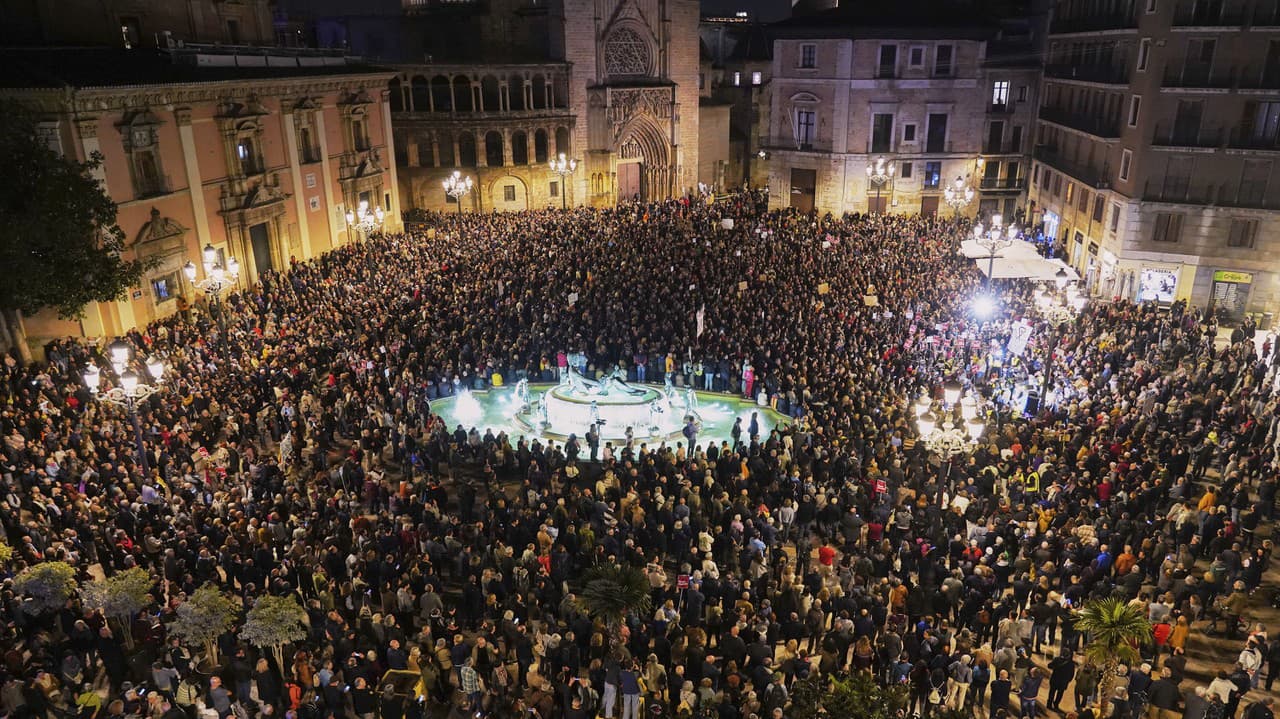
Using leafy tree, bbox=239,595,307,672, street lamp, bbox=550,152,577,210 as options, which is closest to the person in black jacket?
leafy tree, bbox=239,595,307,672

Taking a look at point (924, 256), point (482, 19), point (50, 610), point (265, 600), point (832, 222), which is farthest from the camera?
point (482, 19)

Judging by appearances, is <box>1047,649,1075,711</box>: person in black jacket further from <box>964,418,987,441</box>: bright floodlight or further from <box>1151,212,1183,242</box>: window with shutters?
<box>1151,212,1183,242</box>: window with shutters

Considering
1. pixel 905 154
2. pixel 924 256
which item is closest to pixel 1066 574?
pixel 924 256

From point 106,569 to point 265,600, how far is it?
4.86m

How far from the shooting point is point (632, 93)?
5131 cm

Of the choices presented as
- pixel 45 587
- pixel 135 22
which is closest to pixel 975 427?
pixel 45 587

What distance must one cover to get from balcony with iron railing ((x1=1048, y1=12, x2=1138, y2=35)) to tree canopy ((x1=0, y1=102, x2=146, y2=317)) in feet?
113

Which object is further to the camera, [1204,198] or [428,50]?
[428,50]

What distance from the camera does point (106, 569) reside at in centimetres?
1492

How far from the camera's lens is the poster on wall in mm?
31677

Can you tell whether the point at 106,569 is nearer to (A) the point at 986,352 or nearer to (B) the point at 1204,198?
(A) the point at 986,352

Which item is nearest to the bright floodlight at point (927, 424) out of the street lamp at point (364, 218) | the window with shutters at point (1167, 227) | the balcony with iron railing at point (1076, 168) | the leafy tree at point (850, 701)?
the leafy tree at point (850, 701)

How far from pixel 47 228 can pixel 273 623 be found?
561 inches

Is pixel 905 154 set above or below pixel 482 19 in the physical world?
below
